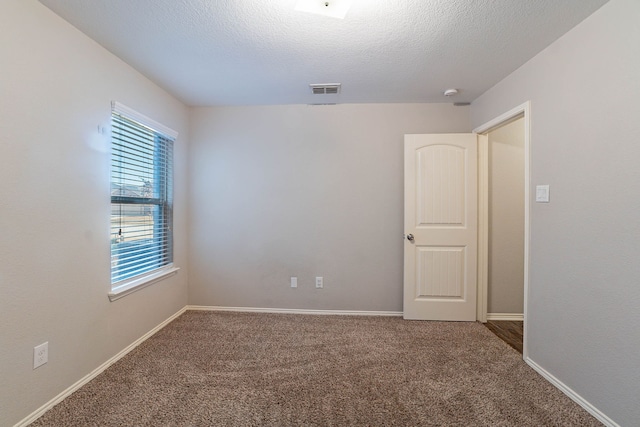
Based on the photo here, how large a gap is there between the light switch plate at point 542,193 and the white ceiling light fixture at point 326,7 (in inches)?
72.5

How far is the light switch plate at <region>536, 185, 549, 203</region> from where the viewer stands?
1.97m

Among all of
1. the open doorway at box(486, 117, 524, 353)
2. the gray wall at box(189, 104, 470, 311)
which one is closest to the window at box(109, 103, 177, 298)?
the gray wall at box(189, 104, 470, 311)

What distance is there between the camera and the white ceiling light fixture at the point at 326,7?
153 centimetres

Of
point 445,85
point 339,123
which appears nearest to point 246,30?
point 339,123

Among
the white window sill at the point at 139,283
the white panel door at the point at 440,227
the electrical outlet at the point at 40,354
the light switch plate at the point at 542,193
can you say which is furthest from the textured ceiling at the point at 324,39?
the electrical outlet at the point at 40,354

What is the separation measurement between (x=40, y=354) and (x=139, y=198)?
1.32m

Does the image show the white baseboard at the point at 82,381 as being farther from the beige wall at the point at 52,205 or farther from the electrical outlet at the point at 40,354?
the electrical outlet at the point at 40,354

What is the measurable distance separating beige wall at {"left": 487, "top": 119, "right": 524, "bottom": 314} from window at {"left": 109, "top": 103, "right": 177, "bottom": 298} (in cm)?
352

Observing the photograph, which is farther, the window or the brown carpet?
the window

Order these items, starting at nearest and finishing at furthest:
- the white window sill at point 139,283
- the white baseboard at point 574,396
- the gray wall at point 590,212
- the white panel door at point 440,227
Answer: the gray wall at point 590,212 → the white baseboard at point 574,396 → the white window sill at point 139,283 → the white panel door at point 440,227

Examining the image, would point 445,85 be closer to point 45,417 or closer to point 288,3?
point 288,3

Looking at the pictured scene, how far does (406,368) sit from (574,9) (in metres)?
2.57

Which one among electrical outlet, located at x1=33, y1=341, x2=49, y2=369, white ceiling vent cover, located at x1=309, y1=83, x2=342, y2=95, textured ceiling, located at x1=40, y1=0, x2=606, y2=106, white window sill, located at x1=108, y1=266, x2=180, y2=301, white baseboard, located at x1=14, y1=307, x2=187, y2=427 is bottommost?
white baseboard, located at x1=14, y1=307, x2=187, y2=427

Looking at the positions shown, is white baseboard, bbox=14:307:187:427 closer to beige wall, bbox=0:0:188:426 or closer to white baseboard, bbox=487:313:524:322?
beige wall, bbox=0:0:188:426
